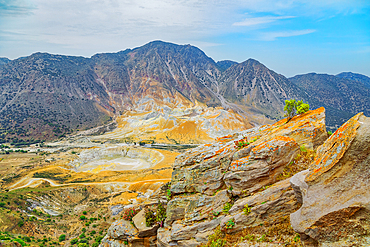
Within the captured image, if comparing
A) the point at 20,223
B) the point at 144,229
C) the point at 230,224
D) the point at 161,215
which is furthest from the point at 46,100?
the point at 230,224

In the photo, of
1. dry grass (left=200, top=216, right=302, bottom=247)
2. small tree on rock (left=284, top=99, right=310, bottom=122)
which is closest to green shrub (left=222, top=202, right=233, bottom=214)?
dry grass (left=200, top=216, right=302, bottom=247)

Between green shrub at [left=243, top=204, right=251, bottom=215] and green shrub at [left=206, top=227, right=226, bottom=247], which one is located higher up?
green shrub at [left=243, top=204, right=251, bottom=215]

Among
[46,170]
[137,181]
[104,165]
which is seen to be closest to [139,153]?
[104,165]

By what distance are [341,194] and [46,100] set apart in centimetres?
18273

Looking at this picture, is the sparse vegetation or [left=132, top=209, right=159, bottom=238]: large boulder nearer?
the sparse vegetation

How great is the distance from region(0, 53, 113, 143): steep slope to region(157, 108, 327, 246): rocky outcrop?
424ft

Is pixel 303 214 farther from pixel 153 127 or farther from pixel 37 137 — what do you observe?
pixel 37 137

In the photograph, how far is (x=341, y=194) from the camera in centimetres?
728

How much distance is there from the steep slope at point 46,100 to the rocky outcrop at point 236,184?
129 meters

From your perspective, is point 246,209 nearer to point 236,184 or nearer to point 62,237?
point 236,184

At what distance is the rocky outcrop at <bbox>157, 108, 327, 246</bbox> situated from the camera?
10.8m

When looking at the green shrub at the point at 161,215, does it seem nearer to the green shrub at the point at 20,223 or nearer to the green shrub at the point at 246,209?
the green shrub at the point at 246,209

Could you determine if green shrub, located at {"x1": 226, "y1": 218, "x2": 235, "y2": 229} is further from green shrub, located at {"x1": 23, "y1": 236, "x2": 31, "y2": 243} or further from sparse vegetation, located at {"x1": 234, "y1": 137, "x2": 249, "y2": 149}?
green shrub, located at {"x1": 23, "y1": 236, "x2": 31, "y2": 243}

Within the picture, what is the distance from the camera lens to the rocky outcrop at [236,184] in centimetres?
1078
